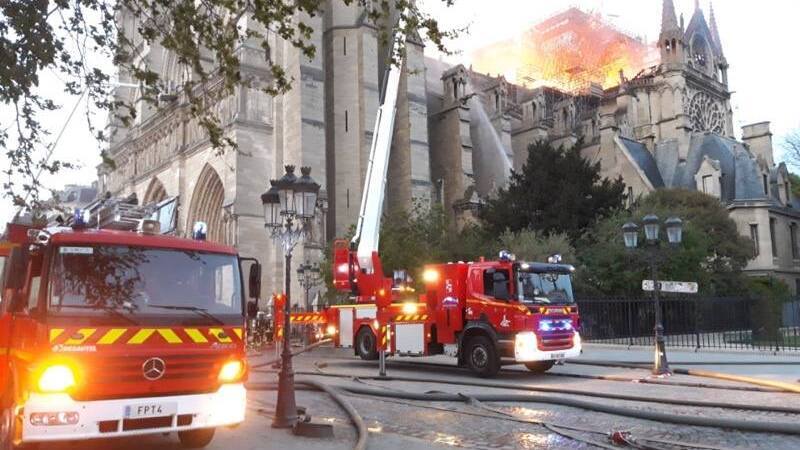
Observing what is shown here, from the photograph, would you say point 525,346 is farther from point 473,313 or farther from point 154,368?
point 154,368

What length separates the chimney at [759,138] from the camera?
44.6 metres

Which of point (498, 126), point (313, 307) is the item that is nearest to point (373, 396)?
point (313, 307)

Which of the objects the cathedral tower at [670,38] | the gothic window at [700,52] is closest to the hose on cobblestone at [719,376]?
the cathedral tower at [670,38]

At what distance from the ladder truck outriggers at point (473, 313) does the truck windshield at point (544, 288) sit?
19 millimetres

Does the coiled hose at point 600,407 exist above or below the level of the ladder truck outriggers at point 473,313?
below

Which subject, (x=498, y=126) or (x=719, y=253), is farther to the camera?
(x=498, y=126)

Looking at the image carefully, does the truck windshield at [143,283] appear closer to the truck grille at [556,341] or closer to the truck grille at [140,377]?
the truck grille at [140,377]

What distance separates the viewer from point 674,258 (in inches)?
942

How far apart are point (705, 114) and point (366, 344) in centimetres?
4140

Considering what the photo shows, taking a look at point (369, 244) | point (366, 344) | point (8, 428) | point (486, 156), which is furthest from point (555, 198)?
point (8, 428)

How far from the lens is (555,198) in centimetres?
2791

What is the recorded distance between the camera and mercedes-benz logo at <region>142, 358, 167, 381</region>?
532 cm

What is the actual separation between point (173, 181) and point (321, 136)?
386 inches

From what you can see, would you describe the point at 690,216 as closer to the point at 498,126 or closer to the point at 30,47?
the point at 498,126
